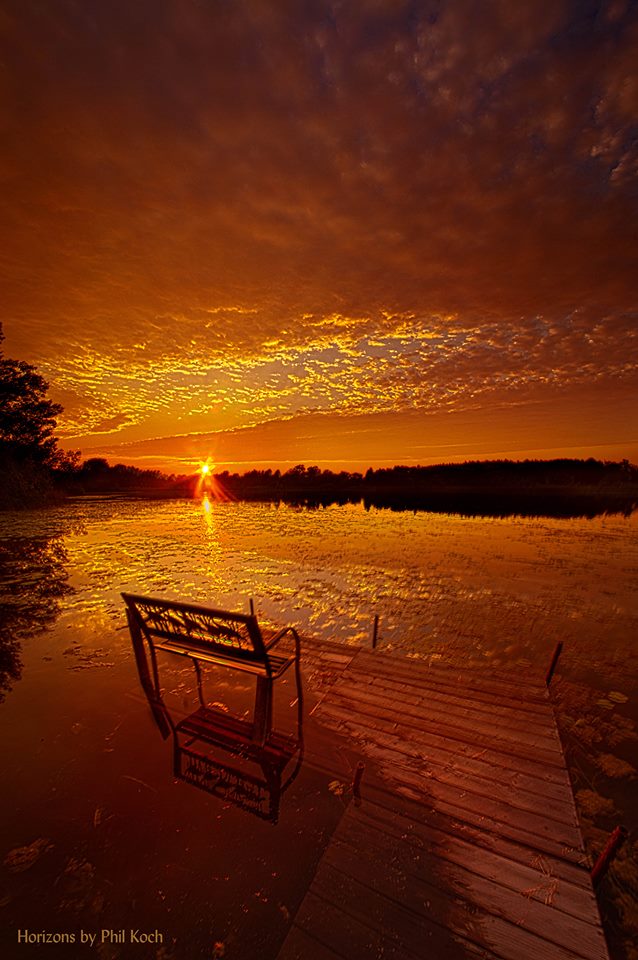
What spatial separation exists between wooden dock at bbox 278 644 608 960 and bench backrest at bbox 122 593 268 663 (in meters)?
1.84

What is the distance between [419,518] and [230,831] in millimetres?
32448

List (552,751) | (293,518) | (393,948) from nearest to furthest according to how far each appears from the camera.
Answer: (393,948), (552,751), (293,518)

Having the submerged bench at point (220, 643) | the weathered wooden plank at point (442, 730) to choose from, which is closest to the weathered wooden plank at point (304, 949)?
the submerged bench at point (220, 643)

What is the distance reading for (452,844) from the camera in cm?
333

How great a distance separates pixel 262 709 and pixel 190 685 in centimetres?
302

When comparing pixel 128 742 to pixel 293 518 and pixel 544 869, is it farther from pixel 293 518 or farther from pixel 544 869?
pixel 293 518

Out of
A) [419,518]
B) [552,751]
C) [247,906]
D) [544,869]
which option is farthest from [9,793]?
[419,518]

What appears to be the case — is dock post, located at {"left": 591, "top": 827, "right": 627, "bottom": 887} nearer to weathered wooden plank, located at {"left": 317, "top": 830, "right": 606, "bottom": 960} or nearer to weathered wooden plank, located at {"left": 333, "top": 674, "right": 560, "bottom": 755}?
weathered wooden plank, located at {"left": 317, "top": 830, "right": 606, "bottom": 960}

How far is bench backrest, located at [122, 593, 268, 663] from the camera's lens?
386 cm

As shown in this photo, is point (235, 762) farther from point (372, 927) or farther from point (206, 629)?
point (372, 927)

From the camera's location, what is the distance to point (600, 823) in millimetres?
4039

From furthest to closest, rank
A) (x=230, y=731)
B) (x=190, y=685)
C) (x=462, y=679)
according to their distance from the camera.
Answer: (x=190, y=685) → (x=462, y=679) → (x=230, y=731)

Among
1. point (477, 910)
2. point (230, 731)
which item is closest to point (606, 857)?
point (477, 910)

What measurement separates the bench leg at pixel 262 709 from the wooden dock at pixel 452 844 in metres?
0.95
